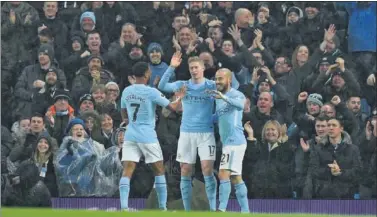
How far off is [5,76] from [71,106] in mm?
1231

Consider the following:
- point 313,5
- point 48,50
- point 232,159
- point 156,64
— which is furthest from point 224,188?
point 48,50

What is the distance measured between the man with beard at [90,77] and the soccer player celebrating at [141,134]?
2220mm

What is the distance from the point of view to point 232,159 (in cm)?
1630

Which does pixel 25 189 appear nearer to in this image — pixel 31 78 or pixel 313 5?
pixel 31 78

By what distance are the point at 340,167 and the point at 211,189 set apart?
266cm

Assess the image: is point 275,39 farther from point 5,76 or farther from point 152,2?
point 5,76

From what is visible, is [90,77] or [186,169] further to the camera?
[90,77]

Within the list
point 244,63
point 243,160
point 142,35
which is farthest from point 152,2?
point 243,160

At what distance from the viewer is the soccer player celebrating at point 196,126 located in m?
16.3

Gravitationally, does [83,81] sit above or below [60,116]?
above

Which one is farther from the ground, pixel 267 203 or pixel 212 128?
pixel 212 128

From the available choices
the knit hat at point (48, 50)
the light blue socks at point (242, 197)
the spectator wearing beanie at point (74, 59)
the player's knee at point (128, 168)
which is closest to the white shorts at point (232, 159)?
the light blue socks at point (242, 197)

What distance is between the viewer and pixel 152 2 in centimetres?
1877

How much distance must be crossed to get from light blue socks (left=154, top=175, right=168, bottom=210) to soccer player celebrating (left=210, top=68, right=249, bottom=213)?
0.81 metres
